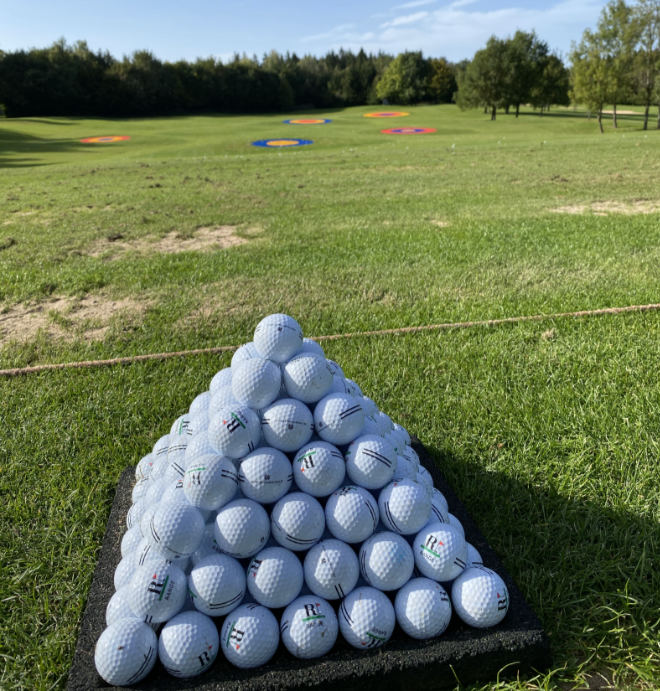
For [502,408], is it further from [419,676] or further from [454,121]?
[454,121]

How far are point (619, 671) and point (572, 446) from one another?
1440 mm

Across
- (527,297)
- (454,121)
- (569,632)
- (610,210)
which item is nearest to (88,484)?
(569,632)

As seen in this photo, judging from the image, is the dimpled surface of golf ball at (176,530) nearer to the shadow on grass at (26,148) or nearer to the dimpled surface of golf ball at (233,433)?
the dimpled surface of golf ball at (233,433)

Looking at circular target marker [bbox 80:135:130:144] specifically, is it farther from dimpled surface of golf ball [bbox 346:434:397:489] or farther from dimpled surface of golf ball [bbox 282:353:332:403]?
dimpled surface of golf ball [bbox 346:434:397:489]

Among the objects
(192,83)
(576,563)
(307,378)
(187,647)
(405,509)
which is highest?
(192,83)

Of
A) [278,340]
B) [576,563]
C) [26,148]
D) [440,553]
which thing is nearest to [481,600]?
[440,553]

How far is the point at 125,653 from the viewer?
1817mm

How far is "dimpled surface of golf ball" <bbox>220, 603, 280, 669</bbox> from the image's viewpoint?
1.88m

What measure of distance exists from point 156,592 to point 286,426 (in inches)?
29.9

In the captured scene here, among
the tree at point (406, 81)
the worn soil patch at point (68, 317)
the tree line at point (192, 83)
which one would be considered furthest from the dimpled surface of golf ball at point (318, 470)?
the tree at point (406, 81)

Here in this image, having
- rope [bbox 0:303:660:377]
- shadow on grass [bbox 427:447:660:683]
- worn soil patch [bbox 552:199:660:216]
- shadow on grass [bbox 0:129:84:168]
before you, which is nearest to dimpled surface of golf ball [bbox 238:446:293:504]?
shadow on grass [bbox 427:447:660:683]

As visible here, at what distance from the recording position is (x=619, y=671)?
1.96 meters

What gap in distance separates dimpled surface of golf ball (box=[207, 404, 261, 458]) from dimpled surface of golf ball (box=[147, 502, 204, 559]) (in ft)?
0.85

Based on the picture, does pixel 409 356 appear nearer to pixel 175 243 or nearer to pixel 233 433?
pixel 233 433
